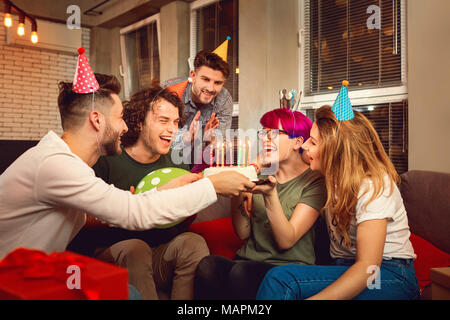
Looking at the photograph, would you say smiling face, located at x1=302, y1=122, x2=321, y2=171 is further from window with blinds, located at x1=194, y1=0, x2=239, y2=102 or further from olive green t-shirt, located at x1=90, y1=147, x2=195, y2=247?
window with blinds, located at x1=194, y1=0, x2=239, y2=102

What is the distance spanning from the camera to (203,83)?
80.4 inches

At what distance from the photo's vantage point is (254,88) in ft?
8.29

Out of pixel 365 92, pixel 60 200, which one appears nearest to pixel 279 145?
pixel 60 200

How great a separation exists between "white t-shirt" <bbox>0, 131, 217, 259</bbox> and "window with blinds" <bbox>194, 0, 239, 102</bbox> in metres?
1.67

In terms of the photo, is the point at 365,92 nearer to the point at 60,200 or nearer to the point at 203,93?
the point at 203,93

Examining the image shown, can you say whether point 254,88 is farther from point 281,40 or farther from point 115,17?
point 115,17

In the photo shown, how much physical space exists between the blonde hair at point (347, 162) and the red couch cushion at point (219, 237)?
2.20 ft

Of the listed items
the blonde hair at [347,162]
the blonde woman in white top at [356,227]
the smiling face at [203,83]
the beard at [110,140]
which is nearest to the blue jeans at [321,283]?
the blonde woman in white top at [356,227]

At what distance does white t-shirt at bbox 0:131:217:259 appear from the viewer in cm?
104

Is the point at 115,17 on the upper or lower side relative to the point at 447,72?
upper

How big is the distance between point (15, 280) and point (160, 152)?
1.05 m
